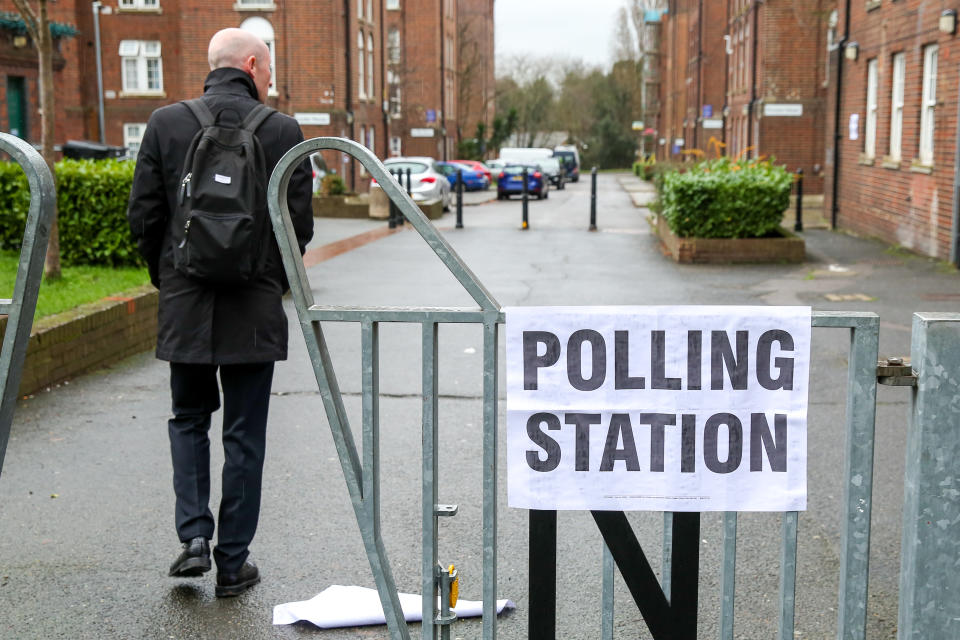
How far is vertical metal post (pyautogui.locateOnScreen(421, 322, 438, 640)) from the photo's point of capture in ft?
10.0

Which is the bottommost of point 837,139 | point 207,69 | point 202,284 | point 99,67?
point 202,284

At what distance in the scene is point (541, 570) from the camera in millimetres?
3184

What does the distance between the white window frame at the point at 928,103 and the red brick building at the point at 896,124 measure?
0.01 meters

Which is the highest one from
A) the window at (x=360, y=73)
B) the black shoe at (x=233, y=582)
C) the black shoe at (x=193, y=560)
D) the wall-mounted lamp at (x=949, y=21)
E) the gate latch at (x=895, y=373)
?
the window at (x=360, y=73)

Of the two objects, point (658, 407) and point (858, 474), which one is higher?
point (658, 407)

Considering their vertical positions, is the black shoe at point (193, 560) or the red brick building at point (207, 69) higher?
the red brick building at point (207, 69)

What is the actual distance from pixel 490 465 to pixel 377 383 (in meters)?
0.37

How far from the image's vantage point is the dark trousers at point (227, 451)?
14.2ft

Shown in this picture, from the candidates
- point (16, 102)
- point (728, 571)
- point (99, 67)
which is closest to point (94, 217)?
point (728, 571)

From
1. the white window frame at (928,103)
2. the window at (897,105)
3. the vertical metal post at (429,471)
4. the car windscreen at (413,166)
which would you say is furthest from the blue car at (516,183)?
the vertical metal post at (429,471)

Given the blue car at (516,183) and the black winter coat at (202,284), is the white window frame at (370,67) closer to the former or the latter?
the blue car at (516,183)

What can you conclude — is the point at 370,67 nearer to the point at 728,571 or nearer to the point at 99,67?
the point at 99,67

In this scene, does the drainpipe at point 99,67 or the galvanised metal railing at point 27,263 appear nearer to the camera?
the galvanised metal railing at point 27,263

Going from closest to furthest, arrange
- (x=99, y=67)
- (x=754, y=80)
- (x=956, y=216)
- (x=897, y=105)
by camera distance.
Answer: (x=956, y=216), (x=897, y=105), (x=754, y=80), (x=99, y=67)
